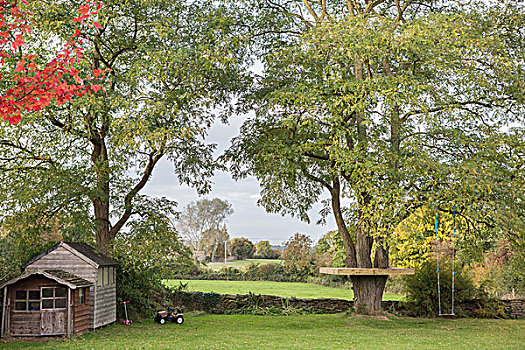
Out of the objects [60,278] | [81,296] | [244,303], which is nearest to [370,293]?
[244,303]

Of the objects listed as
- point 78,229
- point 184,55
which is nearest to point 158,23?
point 184,55

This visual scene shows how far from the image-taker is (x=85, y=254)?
43.3 feet

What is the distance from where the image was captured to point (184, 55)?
539 inches

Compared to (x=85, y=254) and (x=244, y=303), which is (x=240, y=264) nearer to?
(x=244, y=303)

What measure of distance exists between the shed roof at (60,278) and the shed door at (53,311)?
1.01 ft

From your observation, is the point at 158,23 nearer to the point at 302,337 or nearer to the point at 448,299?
the point at 302,337

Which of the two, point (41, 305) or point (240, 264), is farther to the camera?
point (240, 264)

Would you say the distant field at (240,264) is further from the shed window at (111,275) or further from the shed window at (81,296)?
the shed window at (81,296)

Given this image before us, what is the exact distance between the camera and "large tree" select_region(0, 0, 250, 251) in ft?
45.8

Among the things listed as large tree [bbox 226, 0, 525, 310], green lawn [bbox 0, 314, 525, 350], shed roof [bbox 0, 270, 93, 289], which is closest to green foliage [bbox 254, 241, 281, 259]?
green lawn [bbox 0, 314, 525, 350]

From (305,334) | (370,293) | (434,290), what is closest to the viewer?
(305,334)

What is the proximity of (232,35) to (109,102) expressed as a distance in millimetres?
3952

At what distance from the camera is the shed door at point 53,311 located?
39.3 feet

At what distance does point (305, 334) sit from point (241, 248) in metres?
25.9
